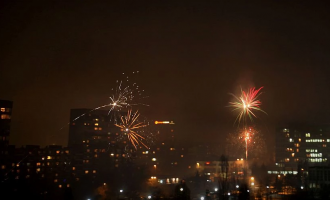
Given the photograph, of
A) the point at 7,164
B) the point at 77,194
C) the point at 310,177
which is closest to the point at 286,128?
the point at 310,177

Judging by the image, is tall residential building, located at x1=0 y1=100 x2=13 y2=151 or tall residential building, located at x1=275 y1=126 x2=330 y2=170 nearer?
tall residential building, located at x1=0 y1=100 x2=13 y2=151

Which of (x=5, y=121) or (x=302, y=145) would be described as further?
(x=302, y=145)

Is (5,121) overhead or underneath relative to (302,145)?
overhead

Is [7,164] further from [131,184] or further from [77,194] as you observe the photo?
[131,184]

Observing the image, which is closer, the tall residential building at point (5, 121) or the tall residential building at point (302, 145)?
the tall residential building at point (5, 121)
